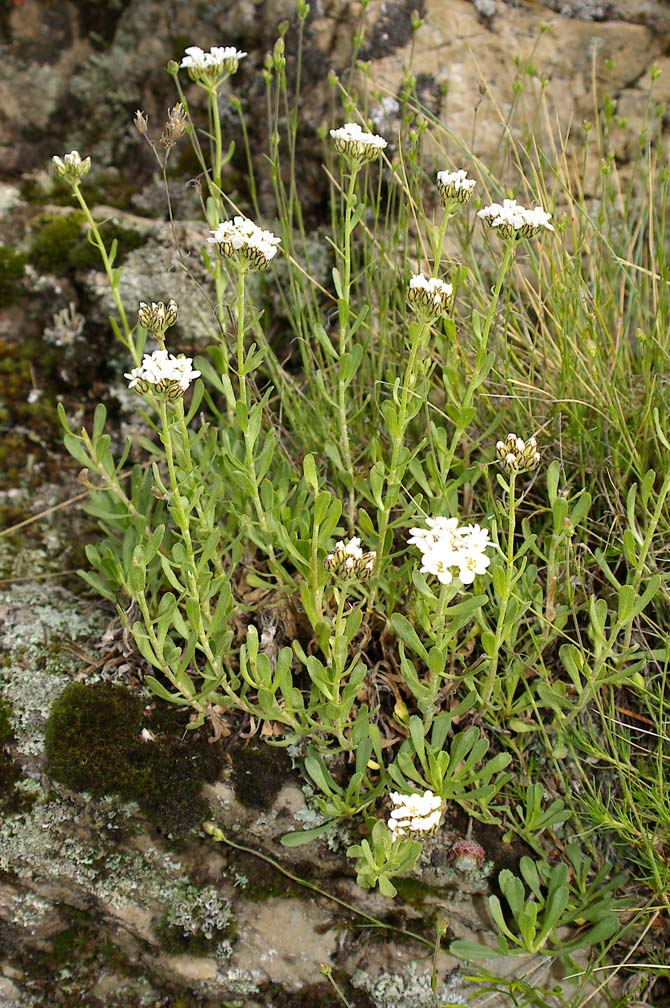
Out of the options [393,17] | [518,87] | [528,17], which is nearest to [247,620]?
[518,87]

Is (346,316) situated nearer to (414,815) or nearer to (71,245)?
(414,815)

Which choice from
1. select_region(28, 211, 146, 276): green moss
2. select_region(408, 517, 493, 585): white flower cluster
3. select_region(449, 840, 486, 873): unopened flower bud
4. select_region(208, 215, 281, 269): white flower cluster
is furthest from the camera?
select_region(28, 211, 146, 276): green moss

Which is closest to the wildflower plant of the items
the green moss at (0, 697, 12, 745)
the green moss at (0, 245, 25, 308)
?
the green moss at (0, 697, 12, 745)

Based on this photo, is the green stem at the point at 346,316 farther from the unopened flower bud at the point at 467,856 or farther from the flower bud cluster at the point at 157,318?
the unopened flower bud at the point at 467,856

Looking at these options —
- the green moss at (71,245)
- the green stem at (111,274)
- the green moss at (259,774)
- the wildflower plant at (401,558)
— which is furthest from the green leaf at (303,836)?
the green moss at (71,245)

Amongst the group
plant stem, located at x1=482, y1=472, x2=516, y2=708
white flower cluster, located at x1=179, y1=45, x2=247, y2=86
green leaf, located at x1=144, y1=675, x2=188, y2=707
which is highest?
white flower cluster, located at x1=179, y1=45, x2=247, y2=86

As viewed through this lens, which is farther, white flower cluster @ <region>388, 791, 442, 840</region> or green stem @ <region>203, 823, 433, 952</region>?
green stem @ <region>203, 823, 433, 952</region>

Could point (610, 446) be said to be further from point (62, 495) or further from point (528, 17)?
point (528, 17)

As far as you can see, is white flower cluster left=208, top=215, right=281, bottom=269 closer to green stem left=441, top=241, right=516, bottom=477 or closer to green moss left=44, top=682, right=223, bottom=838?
green stem left=441, top=241, right=516, bottom=477
